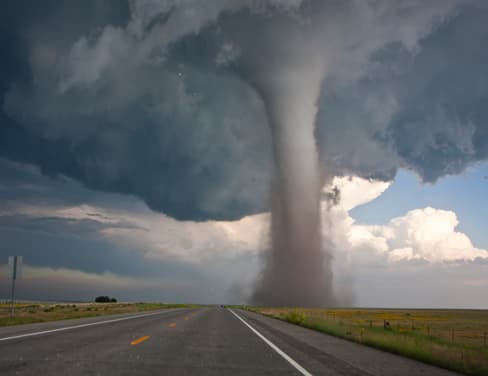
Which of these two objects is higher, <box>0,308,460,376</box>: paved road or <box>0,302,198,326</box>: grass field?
<box>0,302,198,326</box>: grass field

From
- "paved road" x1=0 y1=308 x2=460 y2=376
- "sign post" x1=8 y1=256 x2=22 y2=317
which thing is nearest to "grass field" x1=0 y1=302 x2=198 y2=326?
"sign post" x1=8 y1=256 x2=22 y2=317

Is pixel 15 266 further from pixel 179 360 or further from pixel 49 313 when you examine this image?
pixel 179 360

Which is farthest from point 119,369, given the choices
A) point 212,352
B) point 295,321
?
point 295,321

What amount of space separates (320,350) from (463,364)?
433 cm

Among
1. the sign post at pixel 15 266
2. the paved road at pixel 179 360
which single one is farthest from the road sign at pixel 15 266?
the paved road at pixel 179 360

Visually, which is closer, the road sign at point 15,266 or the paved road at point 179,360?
the paved road at point 179,360

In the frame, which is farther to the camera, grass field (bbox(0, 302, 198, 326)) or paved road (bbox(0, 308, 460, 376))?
grass field (bbox(0, 302, 198, 326))

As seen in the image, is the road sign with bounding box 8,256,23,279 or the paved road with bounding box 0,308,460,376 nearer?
the paved road with bounding box 0,308,460,376

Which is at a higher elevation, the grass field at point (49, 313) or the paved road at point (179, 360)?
the grass field at point (49, 313)

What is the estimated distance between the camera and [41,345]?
12.0m

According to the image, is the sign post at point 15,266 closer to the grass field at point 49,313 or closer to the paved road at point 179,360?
the grass field at point 49,313

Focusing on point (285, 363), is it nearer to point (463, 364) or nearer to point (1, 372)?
point (463, 364)

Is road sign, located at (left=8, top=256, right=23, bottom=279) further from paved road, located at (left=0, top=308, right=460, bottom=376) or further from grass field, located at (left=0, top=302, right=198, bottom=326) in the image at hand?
paved road, located at (left=0, top=308, right=460, bottom=376)

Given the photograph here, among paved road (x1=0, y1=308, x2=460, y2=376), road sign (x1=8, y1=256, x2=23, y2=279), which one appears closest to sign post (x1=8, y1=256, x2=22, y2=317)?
road sign (x1=8, y1=256, x2=23, y2=279)
